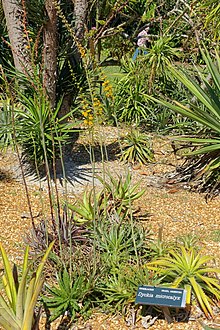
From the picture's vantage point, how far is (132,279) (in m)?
3.84

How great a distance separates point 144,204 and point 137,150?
146 centimetres

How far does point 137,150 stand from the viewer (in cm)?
710

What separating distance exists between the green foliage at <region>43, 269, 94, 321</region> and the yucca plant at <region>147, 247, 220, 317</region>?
0.48 m

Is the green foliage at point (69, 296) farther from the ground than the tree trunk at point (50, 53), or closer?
closer

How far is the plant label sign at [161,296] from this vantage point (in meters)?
3.38

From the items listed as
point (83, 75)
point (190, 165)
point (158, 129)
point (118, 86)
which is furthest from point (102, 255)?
point (118, 86)

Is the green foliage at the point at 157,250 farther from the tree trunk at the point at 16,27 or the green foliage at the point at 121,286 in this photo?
the tree trunk at the point at 16,27

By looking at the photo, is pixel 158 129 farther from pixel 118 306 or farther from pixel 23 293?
pixel 23 293

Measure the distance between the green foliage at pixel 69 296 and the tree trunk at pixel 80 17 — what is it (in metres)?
3.78

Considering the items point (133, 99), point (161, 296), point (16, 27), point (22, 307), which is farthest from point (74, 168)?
point (22, 307)

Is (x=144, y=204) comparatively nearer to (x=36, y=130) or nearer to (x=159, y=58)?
(x=36, y=130)

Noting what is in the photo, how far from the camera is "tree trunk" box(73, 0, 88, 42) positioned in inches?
269

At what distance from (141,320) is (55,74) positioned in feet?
11.5

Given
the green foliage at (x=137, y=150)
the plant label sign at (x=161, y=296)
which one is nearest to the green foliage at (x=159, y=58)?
the green foliage at (x=137, y=150)
